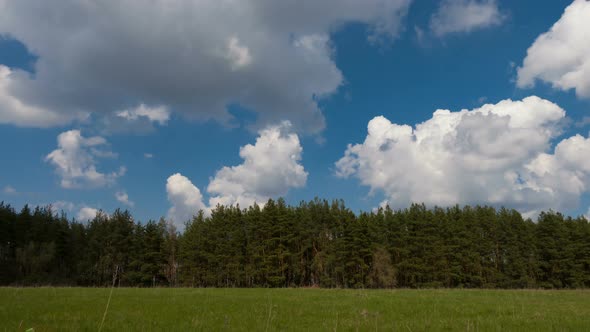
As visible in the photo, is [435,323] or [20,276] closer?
[435,323]

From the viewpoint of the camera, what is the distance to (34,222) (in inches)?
2958

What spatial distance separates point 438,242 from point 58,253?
82620 millimetres

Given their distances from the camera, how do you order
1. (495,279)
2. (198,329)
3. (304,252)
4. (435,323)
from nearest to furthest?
1. (198,329)
2. (435,323)
3. (495,279)
4. (304,252)

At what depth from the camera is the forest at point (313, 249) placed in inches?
2808

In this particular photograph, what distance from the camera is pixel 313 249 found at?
79188 millimetres

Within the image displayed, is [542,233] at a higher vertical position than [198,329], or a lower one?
higher

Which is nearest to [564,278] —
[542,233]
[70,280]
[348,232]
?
[542,233]

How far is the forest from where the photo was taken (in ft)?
234

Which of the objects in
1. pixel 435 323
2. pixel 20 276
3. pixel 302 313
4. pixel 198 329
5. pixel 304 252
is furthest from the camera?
pixel 304 252

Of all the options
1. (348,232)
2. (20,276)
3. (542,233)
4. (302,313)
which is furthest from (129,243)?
(542,233)

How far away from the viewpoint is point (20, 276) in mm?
68562

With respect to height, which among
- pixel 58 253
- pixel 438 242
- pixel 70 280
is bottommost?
pixel 70 280

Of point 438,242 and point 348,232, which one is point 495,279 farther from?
point 348,232

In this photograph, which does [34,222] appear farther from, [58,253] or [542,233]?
[542,233]
